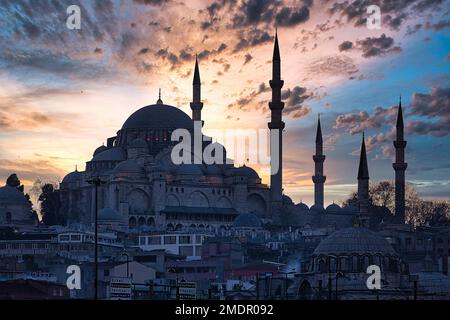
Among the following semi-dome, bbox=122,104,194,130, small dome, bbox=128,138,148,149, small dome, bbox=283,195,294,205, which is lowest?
small dome, bbox=283,195,294,205

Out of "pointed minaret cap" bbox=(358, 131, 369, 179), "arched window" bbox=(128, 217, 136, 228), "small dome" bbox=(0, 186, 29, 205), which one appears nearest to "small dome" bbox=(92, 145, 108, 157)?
"small dome" bbox=(0, 186, 29, 205)

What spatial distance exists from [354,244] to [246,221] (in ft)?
80.1

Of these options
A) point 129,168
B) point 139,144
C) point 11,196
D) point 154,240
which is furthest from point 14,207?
point 154,240

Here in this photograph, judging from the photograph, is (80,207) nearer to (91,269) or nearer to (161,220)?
(161,220)

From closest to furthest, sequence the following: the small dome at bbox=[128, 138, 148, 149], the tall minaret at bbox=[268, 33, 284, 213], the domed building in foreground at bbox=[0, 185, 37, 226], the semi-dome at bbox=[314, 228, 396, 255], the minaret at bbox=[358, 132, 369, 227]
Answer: the semi-dome at bbox=[314, 228, 396, 255] → the minaret at bbox=[358, 132, 369, 227] → the tall minaret at bbox=[268, 33, 284, 213] → the domed building in foreground at bbox=[0, 185, 37, 226] → the small dome at bbox=[128, 138, 148, 149]

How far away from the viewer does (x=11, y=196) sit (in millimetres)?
74312

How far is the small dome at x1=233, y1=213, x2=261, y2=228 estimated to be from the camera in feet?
226

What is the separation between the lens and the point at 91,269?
164 feet

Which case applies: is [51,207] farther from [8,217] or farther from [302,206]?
[302,206]

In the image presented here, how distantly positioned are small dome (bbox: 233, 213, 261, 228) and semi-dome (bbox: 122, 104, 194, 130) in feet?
37.4

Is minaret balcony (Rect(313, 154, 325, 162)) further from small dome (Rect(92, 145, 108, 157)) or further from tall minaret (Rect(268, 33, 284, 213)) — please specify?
small dome (Rect(92, 145, 108, 157))
